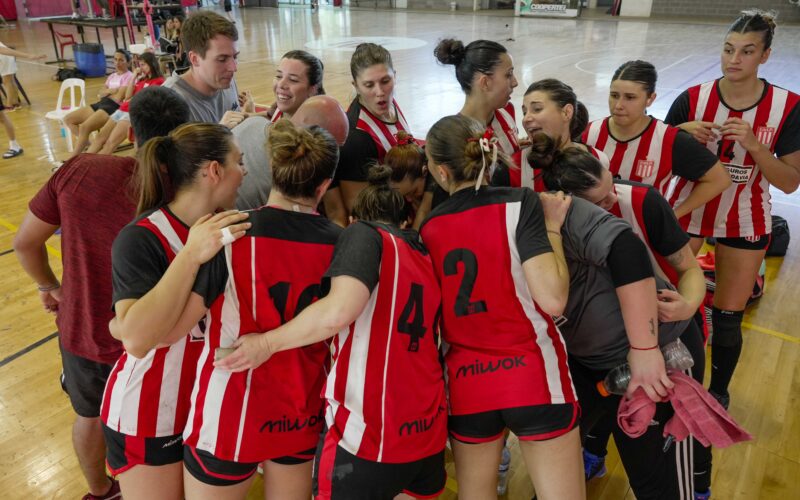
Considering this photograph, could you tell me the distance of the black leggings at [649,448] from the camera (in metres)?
2.04

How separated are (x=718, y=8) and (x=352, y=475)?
28.4m

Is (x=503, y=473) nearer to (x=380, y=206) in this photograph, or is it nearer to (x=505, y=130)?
(x=380, y=206)

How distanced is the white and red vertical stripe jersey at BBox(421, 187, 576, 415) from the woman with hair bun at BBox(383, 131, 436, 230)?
739 mm

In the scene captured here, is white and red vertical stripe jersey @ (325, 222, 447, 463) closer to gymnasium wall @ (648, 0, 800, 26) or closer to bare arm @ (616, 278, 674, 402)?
bare arm @ (616, 278, 674, 402)

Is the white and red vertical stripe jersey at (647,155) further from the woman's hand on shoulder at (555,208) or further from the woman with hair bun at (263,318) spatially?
the woman with hair bun at (263,318)

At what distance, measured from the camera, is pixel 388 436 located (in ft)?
5.57

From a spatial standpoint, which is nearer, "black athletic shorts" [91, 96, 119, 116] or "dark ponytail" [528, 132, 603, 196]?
"dark ponytail" [528, 132, 603, 196]

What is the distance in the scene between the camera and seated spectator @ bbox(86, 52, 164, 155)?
451 cm

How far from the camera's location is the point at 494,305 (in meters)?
1.81

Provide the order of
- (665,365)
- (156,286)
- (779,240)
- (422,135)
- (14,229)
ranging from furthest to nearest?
(422,135) < (14,229) < (779,240) < (665,365) < (156,286)

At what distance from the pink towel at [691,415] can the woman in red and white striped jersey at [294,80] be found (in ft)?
7.95

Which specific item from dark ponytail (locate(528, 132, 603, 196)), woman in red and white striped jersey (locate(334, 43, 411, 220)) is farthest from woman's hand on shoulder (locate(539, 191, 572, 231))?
woman in red and white striped jersey (locate(334, 43, 411, 220))

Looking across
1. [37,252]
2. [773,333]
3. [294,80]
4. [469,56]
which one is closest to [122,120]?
[294,80]

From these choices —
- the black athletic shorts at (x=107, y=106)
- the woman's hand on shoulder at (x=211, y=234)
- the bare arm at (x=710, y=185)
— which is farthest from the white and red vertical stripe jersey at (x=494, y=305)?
the black athletic shorts at (x=107, y=106)
